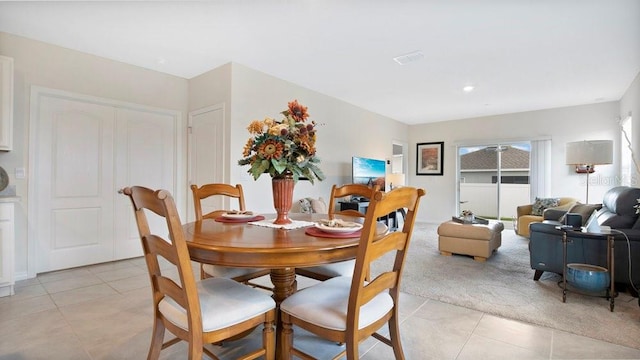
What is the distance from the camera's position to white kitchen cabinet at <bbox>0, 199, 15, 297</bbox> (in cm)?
258

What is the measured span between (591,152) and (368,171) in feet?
10.5

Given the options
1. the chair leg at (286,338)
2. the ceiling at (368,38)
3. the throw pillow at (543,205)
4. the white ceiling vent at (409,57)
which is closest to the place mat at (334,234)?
the chair leg at (286,338)

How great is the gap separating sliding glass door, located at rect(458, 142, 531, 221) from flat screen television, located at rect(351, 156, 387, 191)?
2.28 meters

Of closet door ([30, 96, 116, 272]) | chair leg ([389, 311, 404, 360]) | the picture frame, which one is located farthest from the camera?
the picture frame

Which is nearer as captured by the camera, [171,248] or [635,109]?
[171,248]

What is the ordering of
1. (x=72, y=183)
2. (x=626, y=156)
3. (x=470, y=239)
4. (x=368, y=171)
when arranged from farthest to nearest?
(x=368, y=171), (x=626, y=156), (x=470, y=239), (x=72, y=183)

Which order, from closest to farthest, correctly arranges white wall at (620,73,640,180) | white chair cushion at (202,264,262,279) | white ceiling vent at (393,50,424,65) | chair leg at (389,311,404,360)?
chair leg at (389,311,404,360), white chair cushion at (202,264,262,279), white ceiling vent at (393,50,424,65), white wall at (620,73,640,180)

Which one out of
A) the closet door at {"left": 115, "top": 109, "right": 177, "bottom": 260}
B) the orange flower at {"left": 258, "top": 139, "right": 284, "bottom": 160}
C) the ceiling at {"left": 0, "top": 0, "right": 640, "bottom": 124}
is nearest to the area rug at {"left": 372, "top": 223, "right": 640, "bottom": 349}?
the orange flower at {"left": 258, "top": 139, "right": 284, "bottom": 160}

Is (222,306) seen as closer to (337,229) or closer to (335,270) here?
(337,229)

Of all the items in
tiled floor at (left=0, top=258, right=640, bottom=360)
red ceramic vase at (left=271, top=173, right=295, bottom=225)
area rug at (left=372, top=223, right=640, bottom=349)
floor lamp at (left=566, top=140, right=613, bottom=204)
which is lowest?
tiled floor at (left=0, top=258, right=640, bottom=360)

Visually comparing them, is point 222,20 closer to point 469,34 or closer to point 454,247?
point 469,34

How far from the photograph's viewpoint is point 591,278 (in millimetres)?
2504

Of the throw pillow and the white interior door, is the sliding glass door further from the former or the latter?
the white interior door

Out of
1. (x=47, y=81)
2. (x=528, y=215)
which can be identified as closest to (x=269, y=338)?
(x=47, y=81)
